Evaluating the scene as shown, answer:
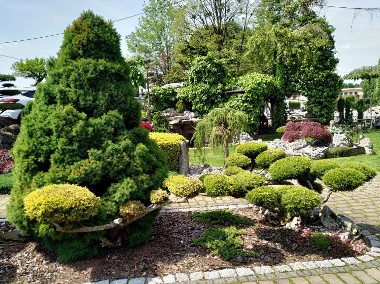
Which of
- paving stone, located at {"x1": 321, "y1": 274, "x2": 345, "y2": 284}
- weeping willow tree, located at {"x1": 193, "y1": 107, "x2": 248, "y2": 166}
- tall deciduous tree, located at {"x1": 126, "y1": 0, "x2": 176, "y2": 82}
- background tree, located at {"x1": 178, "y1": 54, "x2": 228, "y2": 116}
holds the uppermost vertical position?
tall deciduous tree, located at {"x1": 126, "y1": 0, "x2": 176, "y2": 82}

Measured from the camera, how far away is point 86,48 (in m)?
3.98

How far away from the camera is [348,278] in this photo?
3477 millimetres

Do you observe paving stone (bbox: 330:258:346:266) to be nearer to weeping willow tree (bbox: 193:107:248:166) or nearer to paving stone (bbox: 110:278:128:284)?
paving stone (bbox: 110:278:128:284)

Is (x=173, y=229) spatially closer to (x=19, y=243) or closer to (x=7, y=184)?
(x=19, y=243)

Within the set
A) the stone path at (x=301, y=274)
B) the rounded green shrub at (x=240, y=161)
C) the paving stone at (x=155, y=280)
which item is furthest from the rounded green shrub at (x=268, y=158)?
the paving stone at (x=155, y=280)

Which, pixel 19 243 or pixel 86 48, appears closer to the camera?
pixel 86 48

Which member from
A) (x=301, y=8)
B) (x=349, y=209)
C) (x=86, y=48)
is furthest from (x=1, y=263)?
(x=301, y=8)

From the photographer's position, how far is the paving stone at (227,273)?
3.50m

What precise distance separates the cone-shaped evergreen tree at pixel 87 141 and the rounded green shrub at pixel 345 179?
2.29 metres

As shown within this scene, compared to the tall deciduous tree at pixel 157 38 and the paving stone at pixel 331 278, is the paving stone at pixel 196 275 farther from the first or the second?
the tall deciduous tree at pixel 157 38

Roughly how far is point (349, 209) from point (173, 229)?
3664 mm

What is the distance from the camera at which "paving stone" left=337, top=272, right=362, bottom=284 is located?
3.41 m

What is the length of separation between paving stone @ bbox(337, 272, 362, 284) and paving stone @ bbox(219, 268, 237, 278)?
3.82 feet

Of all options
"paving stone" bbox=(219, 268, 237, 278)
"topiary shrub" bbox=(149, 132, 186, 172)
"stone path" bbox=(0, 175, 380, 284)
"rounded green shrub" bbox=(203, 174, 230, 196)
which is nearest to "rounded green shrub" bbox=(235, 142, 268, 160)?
"rounded green shrub" bbox=(203, 174, 230, 196)
